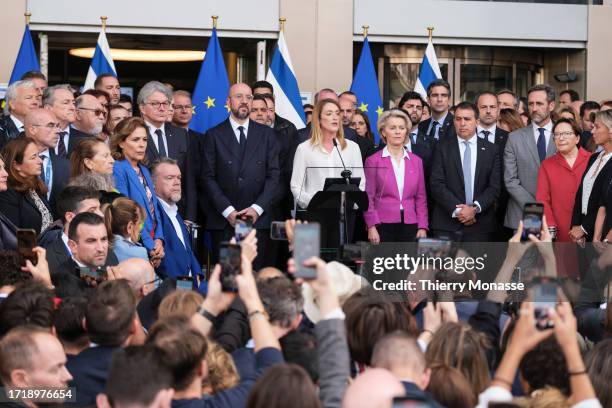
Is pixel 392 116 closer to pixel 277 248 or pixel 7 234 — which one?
pixel 277 248

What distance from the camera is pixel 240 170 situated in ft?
33.4

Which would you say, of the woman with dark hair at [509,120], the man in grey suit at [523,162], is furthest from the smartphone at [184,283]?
the woman with dark hair at [509,120]

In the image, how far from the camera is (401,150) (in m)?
10.1

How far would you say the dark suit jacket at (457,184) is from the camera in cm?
1018

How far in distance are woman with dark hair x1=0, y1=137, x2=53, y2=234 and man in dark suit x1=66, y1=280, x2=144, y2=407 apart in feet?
10.2

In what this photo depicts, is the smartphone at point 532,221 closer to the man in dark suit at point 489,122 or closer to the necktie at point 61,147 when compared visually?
the necktie at point 61,147

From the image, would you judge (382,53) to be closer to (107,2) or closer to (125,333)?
(107,2)

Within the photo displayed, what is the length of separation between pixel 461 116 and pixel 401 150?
67 cm

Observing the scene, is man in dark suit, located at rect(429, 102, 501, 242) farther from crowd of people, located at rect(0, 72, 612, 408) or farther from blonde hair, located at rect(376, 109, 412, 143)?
blonde hair, located at rect(376, 109, 412, 143)

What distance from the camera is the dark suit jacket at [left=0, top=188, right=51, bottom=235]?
780cm

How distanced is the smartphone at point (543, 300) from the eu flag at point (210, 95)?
8174mm

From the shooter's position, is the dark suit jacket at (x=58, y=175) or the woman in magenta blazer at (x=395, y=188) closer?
the dark suit jacket at (x=58, y=175)

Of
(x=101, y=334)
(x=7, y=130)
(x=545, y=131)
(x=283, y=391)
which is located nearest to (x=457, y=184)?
(x=545, y=131)

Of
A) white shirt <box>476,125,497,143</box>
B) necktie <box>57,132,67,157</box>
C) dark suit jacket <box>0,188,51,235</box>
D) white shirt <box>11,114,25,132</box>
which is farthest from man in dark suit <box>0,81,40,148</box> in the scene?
white shirt <box>476,125,497,143</box>
